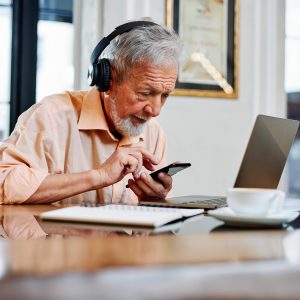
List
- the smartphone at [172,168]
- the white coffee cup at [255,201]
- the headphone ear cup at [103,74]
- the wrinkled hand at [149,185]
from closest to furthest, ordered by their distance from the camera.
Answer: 1. the white coffee cup at [255,201]
2. the smartphone at [172,168]
3. the wrinkled hand at [149,185]
4. the headphone ear cup at [103,74]

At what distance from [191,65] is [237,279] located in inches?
106

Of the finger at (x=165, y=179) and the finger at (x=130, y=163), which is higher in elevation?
the finger at (x=130, y=163)

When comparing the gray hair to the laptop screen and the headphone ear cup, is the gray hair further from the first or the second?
the laptop screen

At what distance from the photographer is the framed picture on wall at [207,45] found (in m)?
3.03

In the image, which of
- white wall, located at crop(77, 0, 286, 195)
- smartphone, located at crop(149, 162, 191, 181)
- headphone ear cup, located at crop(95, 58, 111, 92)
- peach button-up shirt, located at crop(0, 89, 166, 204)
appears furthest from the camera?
white wall, located at crop(77, 0, 286, 195)

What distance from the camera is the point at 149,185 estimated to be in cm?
165

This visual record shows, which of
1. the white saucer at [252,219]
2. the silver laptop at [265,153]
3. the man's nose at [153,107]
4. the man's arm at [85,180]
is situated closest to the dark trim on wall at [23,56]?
the man's nose at [153,107]

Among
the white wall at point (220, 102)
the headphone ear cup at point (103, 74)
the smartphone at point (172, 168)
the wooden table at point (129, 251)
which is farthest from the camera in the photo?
the white wall at point (220, 102)

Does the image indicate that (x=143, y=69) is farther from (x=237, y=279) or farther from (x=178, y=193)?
(x=237, y=279)

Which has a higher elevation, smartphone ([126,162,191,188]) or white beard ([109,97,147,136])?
white beard ([109,97,147,136])

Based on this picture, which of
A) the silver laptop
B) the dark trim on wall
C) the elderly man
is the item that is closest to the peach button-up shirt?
the elderly man

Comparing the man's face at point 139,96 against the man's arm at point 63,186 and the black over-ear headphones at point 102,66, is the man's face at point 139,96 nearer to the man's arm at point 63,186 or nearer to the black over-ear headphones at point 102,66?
the black over-ear headphones at point 102,66

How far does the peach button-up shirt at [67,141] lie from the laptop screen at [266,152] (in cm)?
55

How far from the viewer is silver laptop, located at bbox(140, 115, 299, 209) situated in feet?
5.00
